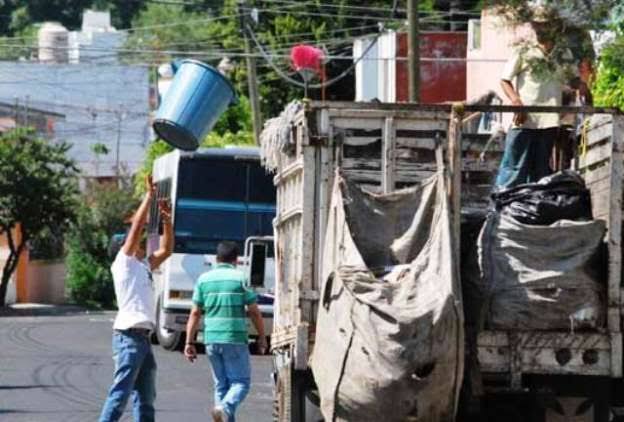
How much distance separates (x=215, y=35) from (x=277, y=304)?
53.2 meters

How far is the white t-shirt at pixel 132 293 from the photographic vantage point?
12734mm

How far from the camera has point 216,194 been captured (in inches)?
1014

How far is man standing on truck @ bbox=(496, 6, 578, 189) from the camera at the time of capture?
12953 millimetres

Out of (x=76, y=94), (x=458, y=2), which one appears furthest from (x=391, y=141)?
(x=76, y=94)

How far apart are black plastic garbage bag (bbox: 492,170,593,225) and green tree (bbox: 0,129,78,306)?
39.9 metres

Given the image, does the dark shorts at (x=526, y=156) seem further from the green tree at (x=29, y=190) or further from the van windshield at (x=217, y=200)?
the green tree at (x=29, y=190)

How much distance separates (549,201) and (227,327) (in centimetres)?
327

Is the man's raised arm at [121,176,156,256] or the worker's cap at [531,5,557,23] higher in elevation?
the worker's cap at [531,5,557,23]

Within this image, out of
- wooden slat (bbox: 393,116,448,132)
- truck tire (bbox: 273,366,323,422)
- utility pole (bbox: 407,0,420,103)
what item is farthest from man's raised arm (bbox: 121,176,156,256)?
utility pole (bbox: 407,0,420,103)

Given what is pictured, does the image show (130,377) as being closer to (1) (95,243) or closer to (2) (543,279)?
(2) (543,279)

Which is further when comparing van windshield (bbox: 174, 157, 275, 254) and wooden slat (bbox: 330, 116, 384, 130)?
van windshield (bbox: 174, 157, 275, 254)

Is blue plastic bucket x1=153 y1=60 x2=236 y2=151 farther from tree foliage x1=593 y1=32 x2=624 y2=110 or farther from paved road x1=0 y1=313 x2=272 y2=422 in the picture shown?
tree foliage x1=593 y1=32 x2=624 y2=110

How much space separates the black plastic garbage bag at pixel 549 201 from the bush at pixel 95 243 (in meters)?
42.8

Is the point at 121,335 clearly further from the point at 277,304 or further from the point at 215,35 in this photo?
the point at 215,35
